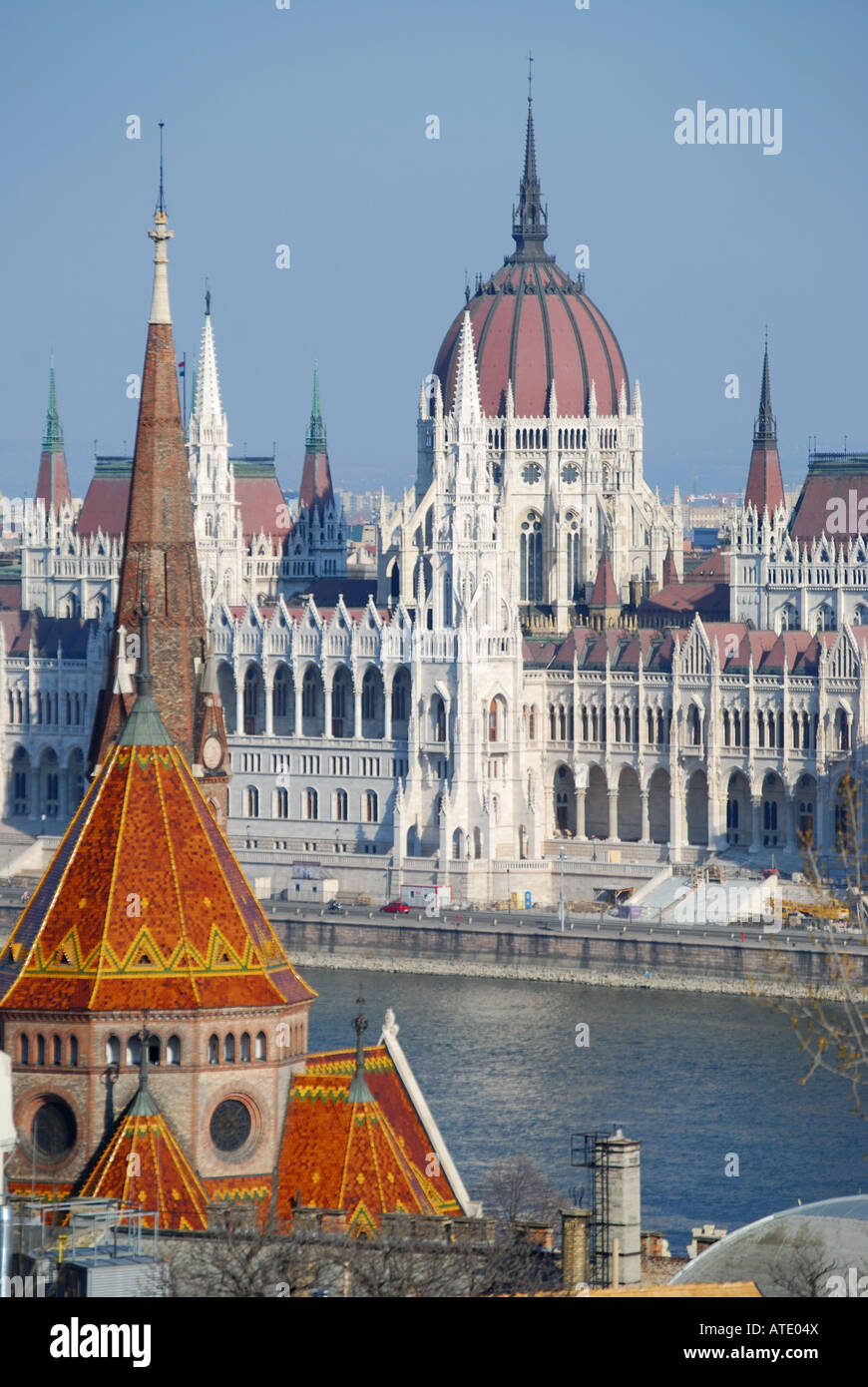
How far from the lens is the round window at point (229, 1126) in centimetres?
4803

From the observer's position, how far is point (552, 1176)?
228ft

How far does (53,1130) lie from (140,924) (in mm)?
2820

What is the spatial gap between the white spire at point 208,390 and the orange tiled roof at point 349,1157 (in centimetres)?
8966

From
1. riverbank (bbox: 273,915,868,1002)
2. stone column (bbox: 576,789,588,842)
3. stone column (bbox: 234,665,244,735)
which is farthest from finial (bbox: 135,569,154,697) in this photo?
stone column (bbox: 234,665,244,735)

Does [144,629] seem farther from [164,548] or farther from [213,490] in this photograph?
[213,490]

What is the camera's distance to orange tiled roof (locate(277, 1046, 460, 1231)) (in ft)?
153

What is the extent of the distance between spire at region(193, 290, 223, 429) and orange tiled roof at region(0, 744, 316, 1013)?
8880 centimetres

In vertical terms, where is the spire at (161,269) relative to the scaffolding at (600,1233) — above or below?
above

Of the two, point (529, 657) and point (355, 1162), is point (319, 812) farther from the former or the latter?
point (355, 1162)

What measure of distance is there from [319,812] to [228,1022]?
79447mm

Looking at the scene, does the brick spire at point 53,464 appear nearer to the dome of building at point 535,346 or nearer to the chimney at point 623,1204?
the dome of building at point 535,346

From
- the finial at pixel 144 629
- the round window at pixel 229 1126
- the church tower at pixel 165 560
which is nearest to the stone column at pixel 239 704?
the church tower at pixel 165 560

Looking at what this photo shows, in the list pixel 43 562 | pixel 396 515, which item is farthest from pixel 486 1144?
pixel 43 562

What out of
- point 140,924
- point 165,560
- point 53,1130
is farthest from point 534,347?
point 53,1130
